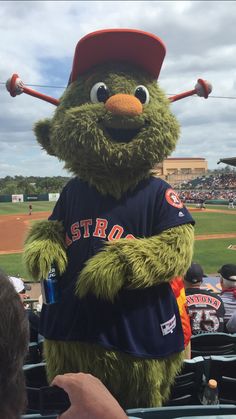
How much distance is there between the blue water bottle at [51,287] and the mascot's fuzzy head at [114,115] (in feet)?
1.83

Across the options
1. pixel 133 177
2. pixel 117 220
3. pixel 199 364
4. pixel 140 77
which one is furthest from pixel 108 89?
pixel 199 364

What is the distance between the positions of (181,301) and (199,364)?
1.26ft

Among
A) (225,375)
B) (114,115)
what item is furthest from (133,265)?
(225,375)

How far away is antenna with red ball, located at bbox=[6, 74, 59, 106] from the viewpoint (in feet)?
9.07

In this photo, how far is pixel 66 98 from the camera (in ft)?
8.75

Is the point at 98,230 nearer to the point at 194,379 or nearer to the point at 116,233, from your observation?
the point at 116,233

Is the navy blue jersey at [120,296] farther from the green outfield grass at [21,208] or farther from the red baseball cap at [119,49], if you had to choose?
the green outfield grass at [21,208]

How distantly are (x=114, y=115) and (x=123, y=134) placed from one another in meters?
0.13

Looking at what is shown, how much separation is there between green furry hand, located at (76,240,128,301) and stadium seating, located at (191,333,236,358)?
1101mm

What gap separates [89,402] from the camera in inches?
39.0

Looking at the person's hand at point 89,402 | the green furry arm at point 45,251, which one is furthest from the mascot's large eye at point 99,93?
the person's hand at point 89,402

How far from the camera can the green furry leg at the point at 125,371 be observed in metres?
2.29

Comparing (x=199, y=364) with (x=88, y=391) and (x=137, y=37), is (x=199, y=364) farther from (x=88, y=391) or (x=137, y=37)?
(x=137, y=37)

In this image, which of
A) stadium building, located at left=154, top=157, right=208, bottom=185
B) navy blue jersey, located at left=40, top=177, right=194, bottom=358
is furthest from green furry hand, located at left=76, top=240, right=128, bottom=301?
stadium building, located at left=154, top=157, right=208, bottom=185
